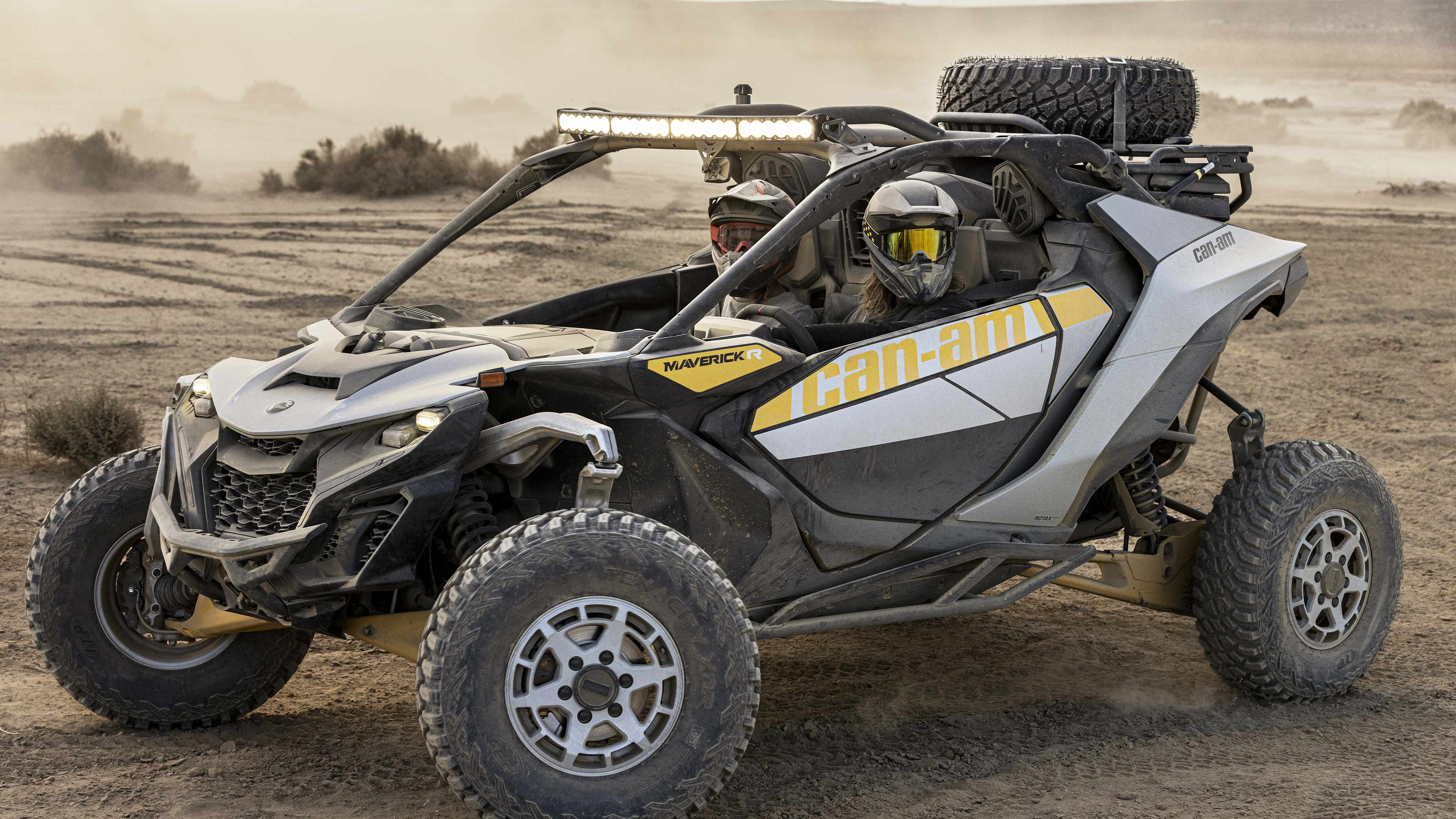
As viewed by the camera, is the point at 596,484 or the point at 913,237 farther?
the point at 913,237

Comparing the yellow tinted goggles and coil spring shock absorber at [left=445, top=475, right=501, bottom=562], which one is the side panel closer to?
the yellow tinted goggles

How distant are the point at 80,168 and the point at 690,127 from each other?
77.8 feet

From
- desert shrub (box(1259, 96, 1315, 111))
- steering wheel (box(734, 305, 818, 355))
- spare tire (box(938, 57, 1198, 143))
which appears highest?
desert shrub (box(1259, 96, 1315, 111))

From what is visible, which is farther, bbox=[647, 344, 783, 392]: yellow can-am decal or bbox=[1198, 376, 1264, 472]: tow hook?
bbox=[1198, 376, 1264, 472]: tow hook

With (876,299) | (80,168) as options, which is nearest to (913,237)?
(876,299)

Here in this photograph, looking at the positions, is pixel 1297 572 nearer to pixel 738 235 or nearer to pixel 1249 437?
pixel 1249 437

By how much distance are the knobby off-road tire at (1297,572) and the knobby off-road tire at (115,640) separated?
3.48 meters

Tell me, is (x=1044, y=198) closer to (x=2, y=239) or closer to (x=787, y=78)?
(x=2, y=239)

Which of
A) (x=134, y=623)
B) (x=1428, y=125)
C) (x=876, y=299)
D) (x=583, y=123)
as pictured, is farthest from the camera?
(x=1428, y=125)

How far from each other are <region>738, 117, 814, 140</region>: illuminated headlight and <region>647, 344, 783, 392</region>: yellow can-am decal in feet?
2.39

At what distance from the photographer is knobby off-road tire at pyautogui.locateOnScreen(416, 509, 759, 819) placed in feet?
13.2

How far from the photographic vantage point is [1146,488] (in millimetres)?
5754

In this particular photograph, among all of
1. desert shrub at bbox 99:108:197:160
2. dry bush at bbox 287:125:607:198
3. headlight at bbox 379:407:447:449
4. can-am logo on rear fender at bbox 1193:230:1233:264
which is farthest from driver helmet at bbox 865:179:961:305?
desert shrub at bbox 99:108:197:160

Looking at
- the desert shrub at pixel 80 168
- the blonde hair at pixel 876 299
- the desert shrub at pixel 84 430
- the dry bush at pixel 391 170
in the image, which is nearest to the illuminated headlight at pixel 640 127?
the blonde hair at pixel 876 299
